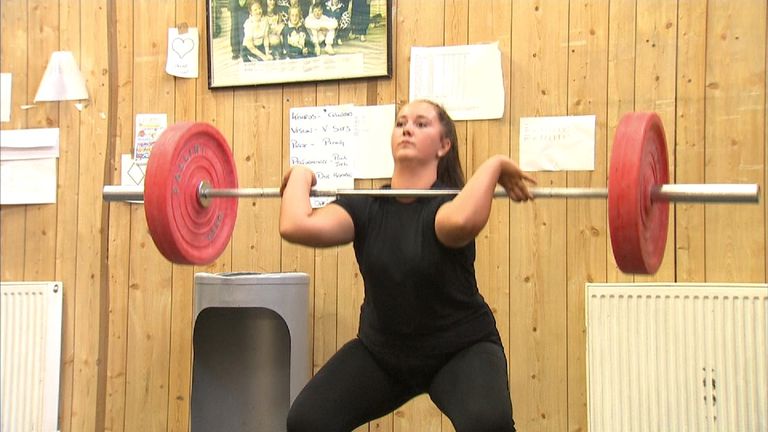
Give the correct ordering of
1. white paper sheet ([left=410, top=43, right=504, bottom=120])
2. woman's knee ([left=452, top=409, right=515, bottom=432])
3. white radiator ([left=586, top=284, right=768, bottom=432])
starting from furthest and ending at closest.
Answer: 1. white paper sheet ([left=410, top=43, right=504, bottom=120])
2. white radiator ([left=586, top=284, right=768, bottom=432])
3. woman's knee ([left=452, top=409, right=515, bottom=432])

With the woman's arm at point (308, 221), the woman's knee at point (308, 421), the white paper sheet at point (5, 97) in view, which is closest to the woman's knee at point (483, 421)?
the woman's knee at point (308, 421)

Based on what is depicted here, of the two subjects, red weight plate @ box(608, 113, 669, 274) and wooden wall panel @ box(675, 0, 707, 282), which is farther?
wooden wall panel @ box(675, 0, 707, 282)

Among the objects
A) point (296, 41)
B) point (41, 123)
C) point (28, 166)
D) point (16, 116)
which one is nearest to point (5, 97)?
point (16, 116)

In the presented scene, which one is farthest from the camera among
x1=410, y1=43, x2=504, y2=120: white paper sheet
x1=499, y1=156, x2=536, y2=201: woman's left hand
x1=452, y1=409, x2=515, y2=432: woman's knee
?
x1=410, y1=43, x2=504, y2=120: white paper sheet

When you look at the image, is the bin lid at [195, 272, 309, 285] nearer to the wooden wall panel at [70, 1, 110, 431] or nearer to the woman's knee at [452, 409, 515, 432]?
the wooden wall panel at [70, 1, 110, 431]

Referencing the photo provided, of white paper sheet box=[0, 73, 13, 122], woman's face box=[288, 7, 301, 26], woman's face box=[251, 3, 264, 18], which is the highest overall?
woman's face box=[251, 3, 264, 18]

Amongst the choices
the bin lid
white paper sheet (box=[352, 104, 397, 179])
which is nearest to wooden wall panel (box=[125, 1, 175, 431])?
the bin lid

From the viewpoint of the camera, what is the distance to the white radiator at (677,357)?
→ 108 inches

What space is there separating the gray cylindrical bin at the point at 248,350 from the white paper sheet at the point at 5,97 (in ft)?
4.66

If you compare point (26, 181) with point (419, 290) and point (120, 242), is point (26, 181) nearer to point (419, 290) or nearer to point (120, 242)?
point (120, 242)

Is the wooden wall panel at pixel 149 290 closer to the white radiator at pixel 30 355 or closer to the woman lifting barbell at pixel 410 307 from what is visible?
the white radiator at pixel 30 355

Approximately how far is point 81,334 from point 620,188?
265cm

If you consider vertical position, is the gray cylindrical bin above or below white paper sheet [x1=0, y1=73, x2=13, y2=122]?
below

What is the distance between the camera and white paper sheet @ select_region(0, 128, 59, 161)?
3676 mm
